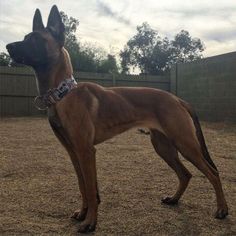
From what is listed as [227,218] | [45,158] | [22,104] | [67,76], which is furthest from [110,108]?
[22,104]

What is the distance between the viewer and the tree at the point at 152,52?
129 feet

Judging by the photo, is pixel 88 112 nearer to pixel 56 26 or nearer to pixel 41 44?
pixel 41 44

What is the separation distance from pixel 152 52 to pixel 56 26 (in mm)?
36474

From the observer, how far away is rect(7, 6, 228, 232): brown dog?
4.34 metres

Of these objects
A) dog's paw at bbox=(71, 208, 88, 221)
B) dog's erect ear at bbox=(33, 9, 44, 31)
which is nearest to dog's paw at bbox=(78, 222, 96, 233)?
dog's paw at bbox=(71, 208, 88, 221)

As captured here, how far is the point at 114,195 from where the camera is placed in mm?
5500

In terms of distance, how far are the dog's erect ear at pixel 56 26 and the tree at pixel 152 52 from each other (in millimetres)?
33836

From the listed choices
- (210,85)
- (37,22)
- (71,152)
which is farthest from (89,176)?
(210,85)

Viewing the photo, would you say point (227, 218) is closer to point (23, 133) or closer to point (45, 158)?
point (45, 158)

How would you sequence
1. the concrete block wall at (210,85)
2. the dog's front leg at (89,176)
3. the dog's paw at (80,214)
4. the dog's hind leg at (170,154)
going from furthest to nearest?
1. the concrete block wall at (210,85)
2. the dog's hind leg at (170,154)
3. the dog's paw at (80,214)
4. the dog's front leg at (89,176)

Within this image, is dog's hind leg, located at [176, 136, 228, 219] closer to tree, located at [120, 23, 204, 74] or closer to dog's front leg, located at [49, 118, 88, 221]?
dog's front leg, located at [49, 118, 88, 221]

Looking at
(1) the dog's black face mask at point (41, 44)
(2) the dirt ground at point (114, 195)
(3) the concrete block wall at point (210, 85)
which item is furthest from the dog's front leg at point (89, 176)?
(3) the concrete block wall at point (210, 85)

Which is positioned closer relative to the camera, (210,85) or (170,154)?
(170,154)

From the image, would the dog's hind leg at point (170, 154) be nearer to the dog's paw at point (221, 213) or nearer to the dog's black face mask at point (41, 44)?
the dog's paw at point (221, 213)
